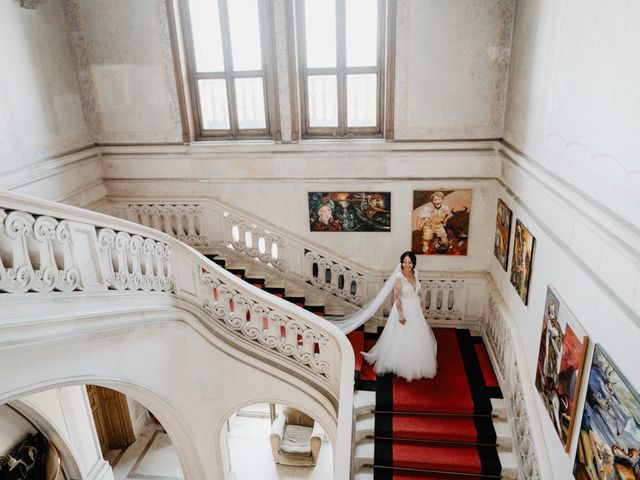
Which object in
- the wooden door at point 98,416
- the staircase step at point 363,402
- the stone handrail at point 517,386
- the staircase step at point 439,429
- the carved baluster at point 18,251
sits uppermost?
the carved baluster at point 18,251

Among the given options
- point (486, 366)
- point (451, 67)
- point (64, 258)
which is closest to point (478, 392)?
point (486, 366)

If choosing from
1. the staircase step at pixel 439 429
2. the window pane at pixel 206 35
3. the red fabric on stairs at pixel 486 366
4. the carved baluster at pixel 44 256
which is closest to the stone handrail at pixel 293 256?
the red fabric on stairs at pixel 486 366

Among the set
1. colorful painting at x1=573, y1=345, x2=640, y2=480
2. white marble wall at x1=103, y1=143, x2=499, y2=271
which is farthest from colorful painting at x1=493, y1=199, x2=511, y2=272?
colorful painting at x1=573, y1=345, x2=640, y2=480

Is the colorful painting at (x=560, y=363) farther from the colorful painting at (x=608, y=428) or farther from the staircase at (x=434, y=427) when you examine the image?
the staircase at (x=434, y=427)

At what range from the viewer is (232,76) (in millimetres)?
8039

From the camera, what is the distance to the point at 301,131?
810 cm

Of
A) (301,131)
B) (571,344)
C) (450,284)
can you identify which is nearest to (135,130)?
(301,131)

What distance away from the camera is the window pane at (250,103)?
26.5ft

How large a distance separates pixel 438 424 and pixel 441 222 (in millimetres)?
3304

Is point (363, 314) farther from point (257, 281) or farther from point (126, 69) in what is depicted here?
point (126, 69)

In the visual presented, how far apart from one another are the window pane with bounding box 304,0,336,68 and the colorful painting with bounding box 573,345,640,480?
592 centimetres

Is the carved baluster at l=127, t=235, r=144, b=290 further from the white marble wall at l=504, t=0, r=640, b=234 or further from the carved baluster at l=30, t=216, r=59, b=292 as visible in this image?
the white marble wall at l=504, t=0, r=640, b=234

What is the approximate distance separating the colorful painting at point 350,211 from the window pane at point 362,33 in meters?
2.19

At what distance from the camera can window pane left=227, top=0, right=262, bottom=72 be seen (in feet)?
25.1
